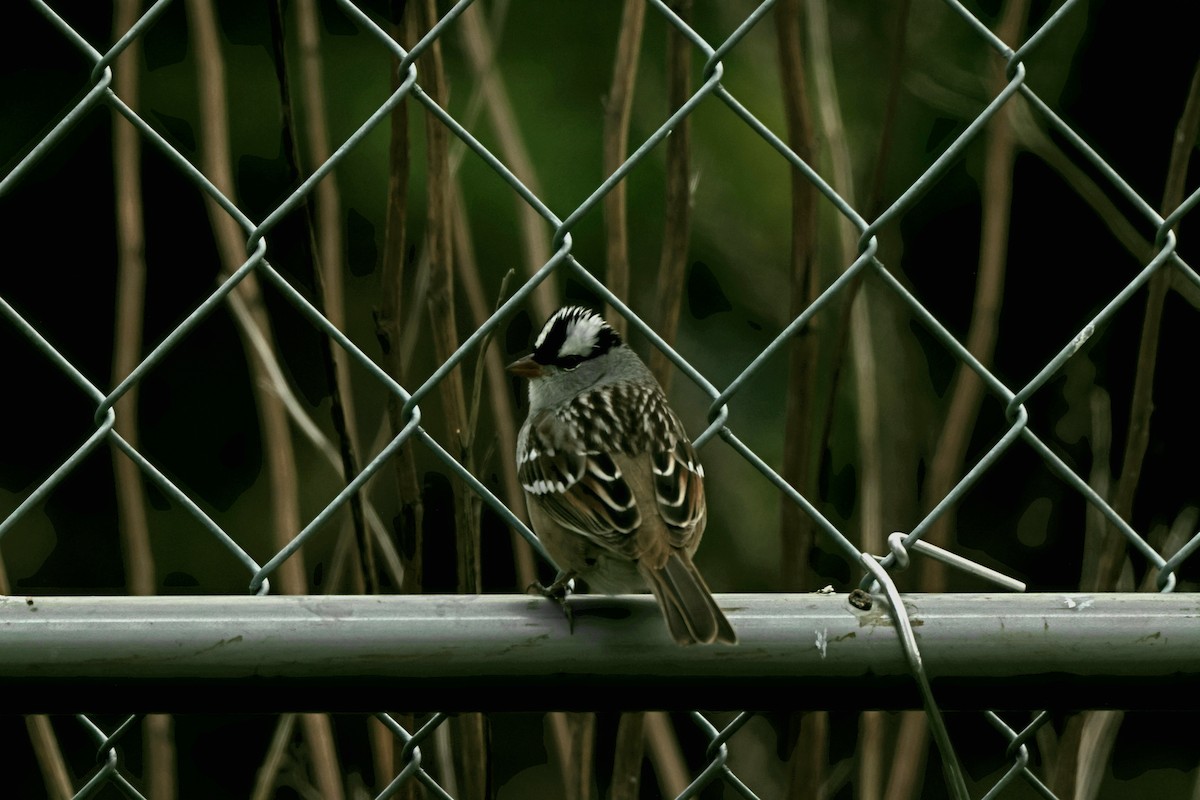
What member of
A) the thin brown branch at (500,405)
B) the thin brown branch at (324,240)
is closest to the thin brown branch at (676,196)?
the thin brown branch at (500,405)

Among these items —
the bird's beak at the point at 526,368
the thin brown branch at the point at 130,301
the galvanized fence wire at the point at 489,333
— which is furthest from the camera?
the bird's beak at the point at 526,368

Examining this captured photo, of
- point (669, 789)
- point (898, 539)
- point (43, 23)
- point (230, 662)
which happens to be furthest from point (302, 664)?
point (43, 23)

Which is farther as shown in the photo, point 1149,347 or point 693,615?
point 1149,347

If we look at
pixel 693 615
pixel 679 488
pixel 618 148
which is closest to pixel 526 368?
pixel 679 488

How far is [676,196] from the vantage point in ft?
7.18

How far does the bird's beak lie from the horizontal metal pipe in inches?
43.4

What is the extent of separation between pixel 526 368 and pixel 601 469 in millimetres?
366

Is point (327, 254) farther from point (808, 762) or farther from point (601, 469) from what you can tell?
point (808, 762)

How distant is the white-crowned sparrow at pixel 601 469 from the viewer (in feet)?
7.51

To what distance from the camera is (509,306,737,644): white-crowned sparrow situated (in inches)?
90.1

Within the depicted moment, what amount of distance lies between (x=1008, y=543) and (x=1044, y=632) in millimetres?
2290

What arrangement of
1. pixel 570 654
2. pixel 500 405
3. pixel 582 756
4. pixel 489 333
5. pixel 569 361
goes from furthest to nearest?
pixel 569 361 < pixel 500 405 < pixel 582 756 < pixel 489 333 < pixel 570 654

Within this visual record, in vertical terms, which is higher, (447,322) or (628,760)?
(447,322)

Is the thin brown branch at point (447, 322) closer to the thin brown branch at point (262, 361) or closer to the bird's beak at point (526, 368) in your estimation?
the thin brown branch at point (262, 361)
